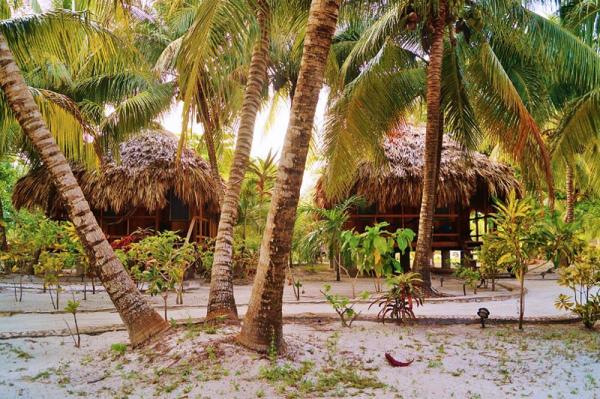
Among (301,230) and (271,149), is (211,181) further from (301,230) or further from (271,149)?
(301,230)

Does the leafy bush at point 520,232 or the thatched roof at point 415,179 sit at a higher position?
the thatched roof at point 415,179

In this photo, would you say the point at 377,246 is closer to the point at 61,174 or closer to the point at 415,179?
the point at 61,174

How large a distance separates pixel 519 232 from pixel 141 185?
9668mm

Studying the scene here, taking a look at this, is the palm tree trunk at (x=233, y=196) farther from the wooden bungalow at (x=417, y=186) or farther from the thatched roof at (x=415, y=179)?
the thatched roof at (x=415, y=179)

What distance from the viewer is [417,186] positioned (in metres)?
A: 13.9

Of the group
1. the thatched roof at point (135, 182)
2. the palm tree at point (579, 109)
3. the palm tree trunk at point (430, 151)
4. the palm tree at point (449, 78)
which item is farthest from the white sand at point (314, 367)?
the thatched roof at point (135, 182)

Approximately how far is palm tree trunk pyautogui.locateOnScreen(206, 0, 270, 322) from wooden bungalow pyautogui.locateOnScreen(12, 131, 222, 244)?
24.6 ft

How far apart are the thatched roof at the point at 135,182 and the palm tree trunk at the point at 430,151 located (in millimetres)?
6281

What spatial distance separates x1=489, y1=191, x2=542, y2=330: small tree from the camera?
5.44 meters

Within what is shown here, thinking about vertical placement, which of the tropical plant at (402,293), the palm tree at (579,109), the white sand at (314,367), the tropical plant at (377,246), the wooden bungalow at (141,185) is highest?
the palm tree at (579,109)

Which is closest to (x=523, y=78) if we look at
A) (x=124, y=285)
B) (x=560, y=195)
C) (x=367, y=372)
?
(x=367, y=372)

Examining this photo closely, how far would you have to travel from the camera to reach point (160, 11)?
453 inches

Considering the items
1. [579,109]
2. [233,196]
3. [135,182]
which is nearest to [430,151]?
[579,109]

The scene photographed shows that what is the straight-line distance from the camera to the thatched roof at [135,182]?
1278cm
